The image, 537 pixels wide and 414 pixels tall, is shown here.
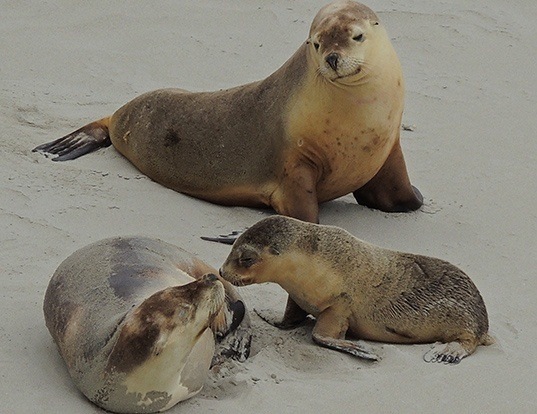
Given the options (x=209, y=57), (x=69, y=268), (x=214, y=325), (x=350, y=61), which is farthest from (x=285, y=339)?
(x=209, y=57)

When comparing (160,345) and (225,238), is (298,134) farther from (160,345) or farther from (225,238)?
(160,345)

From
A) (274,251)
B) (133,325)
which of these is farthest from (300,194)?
(133,325)

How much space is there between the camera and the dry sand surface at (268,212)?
4637mm

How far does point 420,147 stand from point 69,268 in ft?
10.6

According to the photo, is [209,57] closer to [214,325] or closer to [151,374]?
[214,325]

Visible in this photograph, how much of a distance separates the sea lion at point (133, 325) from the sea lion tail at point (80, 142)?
2.22m

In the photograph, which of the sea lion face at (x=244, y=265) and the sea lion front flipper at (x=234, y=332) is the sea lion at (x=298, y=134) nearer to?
the sea lion face at (x=244, y=265)

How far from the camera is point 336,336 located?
5059 millimetres

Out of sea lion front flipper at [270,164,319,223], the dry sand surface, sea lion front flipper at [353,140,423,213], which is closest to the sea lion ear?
the dry sand surface

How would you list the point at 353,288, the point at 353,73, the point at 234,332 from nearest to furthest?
the point at 234,332, the point at 353,288, the point at 353,73

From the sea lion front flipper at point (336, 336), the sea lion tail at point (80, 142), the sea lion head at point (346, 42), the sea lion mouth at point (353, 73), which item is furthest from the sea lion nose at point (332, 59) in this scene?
the sea lion tail at point (80, 142)

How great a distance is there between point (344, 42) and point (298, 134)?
25.6 inches

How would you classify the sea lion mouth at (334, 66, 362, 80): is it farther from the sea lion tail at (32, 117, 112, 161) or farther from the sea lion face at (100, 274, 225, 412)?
the sea lion face at (100, 274, 225, 412)

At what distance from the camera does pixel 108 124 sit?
7.52m
